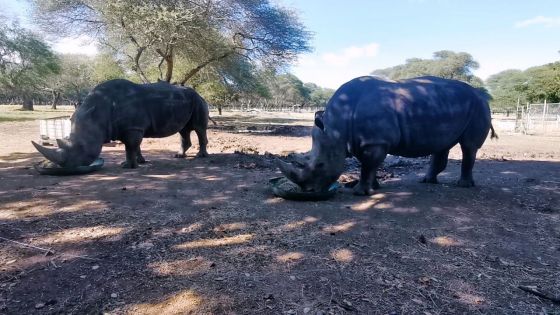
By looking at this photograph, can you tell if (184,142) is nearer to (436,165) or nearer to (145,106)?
(145,106)

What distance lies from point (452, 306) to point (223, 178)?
18.7 feet

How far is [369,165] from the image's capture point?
6.78 m

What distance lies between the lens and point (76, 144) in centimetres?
783

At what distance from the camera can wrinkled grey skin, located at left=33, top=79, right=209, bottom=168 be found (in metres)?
7.88

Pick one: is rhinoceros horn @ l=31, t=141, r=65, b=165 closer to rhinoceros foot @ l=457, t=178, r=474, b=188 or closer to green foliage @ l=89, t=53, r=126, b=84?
rhinoceros foot @ l=457, t=178, r=474, b=188

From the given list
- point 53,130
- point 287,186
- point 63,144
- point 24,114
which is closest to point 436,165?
point 287,186

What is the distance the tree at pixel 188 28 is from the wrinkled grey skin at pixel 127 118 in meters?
8.27

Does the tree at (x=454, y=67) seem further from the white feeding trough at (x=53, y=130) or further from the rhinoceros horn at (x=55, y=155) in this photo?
the rhinoceros horn at (x=55, y=155)

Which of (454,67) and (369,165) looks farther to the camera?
(454,67)

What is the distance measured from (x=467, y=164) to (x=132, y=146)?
286 inches

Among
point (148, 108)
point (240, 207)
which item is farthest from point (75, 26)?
point (240, 207)

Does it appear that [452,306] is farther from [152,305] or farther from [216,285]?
[152,305]

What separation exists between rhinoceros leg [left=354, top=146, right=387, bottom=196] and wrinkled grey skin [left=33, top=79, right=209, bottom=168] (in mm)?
5282

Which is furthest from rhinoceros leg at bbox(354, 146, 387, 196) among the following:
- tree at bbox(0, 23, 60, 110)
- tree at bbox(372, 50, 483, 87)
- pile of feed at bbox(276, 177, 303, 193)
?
tree at bbox(372, 50, 483, 87)
